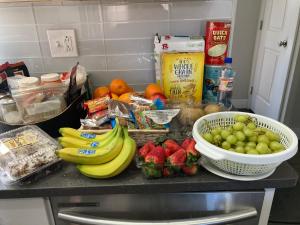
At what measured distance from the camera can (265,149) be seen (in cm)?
60

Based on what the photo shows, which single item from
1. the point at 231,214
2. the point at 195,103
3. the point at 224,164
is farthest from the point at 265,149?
the point at 195,103

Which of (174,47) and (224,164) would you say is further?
(174,47)

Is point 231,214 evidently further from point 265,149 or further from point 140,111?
point 140,111

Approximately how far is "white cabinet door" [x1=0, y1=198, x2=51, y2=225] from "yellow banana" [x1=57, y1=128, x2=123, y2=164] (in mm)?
160

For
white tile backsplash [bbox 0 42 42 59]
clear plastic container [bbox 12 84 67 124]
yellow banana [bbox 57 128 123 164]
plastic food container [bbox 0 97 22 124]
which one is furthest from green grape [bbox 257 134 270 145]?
white tile backsplash [bbox 0 42 42 59]

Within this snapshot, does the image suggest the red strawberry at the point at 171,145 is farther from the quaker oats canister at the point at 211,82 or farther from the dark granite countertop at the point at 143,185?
the quaker oats canister at the point at 211,82

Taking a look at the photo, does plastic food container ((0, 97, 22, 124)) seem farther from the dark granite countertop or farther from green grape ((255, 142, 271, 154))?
green grape ((255, 142, 271, 154))

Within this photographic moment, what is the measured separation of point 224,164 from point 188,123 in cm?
24

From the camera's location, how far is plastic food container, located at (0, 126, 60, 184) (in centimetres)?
63

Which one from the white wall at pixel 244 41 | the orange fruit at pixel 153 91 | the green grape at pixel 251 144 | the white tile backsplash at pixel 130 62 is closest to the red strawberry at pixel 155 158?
the green grape at pixel 251 144

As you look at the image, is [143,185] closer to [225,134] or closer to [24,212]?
[225,134]

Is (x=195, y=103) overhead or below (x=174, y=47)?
below

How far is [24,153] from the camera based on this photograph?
680mm

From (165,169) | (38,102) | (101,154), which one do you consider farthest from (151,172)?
(38,102)
